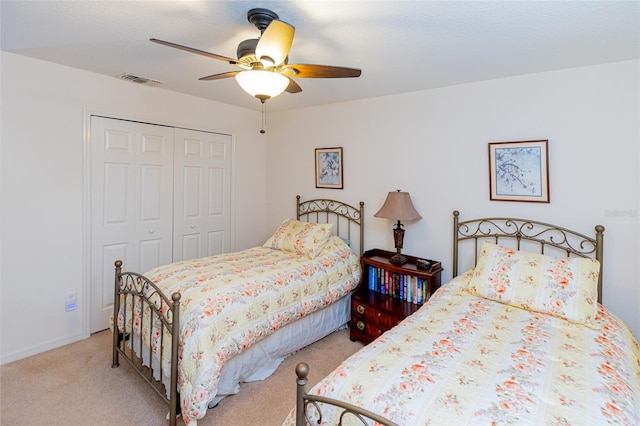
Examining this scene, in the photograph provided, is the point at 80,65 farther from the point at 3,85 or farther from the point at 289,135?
the point at 289,135

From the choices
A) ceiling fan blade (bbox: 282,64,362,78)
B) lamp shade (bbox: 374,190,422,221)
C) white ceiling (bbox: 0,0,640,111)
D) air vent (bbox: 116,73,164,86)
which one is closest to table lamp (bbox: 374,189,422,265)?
lamp shade (bbox: 374,190,422,221)

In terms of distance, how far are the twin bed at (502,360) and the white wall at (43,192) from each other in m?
2.63

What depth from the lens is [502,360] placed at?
1557 mm

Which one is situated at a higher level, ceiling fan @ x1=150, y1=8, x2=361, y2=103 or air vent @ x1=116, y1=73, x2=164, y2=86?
air vent @ x1=116, y1=73, x2=164, y2=86

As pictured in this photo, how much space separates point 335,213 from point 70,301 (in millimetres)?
2709

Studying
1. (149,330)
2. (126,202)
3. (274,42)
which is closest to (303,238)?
(149,330)

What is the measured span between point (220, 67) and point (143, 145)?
4.37ft

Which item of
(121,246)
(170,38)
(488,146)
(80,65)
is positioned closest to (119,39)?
(170,38)

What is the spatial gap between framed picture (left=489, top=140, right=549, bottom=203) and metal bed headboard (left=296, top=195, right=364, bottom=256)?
4.43ft

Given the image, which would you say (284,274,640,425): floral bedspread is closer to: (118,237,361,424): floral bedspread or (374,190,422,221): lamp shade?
(118,237,361,424): floral bedspread

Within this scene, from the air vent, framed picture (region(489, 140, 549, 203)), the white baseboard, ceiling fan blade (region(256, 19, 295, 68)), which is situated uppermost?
the air vent

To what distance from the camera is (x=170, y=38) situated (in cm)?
217

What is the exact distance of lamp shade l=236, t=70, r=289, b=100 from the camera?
1790mm

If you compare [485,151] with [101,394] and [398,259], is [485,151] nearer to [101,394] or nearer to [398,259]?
[398,259]
